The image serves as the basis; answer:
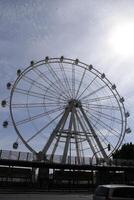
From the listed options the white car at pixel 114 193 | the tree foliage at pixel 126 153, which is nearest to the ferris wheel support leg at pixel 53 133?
the white car at pixel 114 193

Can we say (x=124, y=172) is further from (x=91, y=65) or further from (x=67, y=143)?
(x=91, y=65)

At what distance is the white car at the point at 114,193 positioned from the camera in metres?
18.8

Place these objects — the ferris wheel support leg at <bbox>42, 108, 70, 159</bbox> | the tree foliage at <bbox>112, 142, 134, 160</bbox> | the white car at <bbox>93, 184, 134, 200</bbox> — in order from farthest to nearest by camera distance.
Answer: the tree foliage at <bbox>112, 142, 134, 160</bbox> → the ferris wheel support leg at <bbox>42, 108, 70, 159</bbox> → the white car at <bbox>93, 184, 134, 200</bbox>

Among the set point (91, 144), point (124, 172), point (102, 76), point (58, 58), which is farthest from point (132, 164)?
point (58, 58)

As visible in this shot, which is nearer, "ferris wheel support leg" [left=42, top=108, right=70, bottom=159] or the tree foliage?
"ferris wheel support leg" [left=42, top=108, right=70, bottom=159]

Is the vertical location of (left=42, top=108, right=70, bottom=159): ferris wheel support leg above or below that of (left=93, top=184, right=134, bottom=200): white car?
above

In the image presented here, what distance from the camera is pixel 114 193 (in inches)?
746

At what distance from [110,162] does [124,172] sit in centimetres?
305

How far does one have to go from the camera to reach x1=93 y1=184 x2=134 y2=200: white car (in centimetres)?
1883

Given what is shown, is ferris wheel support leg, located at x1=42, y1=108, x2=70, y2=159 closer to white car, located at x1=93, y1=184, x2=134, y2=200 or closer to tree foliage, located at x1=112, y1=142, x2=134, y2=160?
white car, located at x1=93, y1=184, x2=134, y2=200

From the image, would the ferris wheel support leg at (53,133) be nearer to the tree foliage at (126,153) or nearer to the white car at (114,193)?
the white car at (114,193)

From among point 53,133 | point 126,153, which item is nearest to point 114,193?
point 53,133

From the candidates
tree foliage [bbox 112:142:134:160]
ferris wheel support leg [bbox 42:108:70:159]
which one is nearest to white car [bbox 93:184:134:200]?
ferris wheel support leg [bbox 42:108:70:159]

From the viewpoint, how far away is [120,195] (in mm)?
19172
